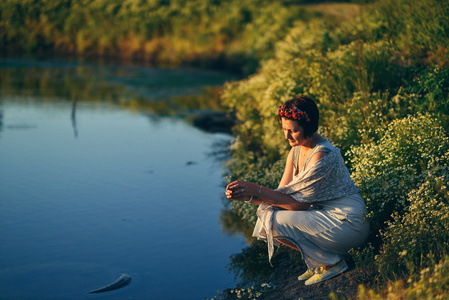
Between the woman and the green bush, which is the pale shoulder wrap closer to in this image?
the woman

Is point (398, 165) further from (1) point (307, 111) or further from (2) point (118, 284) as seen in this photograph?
(2) point (118, 284)

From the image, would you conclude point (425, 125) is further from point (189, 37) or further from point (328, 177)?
point (189, 37)

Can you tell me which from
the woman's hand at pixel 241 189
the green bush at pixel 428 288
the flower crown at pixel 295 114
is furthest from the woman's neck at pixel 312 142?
the green bush at pixel 428 288

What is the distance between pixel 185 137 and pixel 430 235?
967cm

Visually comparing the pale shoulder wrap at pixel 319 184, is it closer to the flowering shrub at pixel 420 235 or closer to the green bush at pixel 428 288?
the flowering shrub at pixel 420 235

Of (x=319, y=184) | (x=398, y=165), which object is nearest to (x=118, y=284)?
(x=319, y=184)

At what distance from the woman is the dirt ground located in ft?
0.29

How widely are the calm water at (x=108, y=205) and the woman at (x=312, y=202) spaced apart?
50.5 inches

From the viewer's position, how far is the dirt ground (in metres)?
4.83

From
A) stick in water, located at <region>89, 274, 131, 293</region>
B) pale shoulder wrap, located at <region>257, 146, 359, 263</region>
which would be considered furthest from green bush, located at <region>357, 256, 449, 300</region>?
stick in water, located at <region>89, 274, 131, 293</region>

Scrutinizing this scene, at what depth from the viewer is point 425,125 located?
20.9ft

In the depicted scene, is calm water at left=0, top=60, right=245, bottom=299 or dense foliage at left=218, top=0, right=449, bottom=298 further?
calm water at left=0, top=60, right=245, bottom=299

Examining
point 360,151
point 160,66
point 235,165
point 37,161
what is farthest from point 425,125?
point 160,66

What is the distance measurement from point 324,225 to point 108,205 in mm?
Result: 4574
